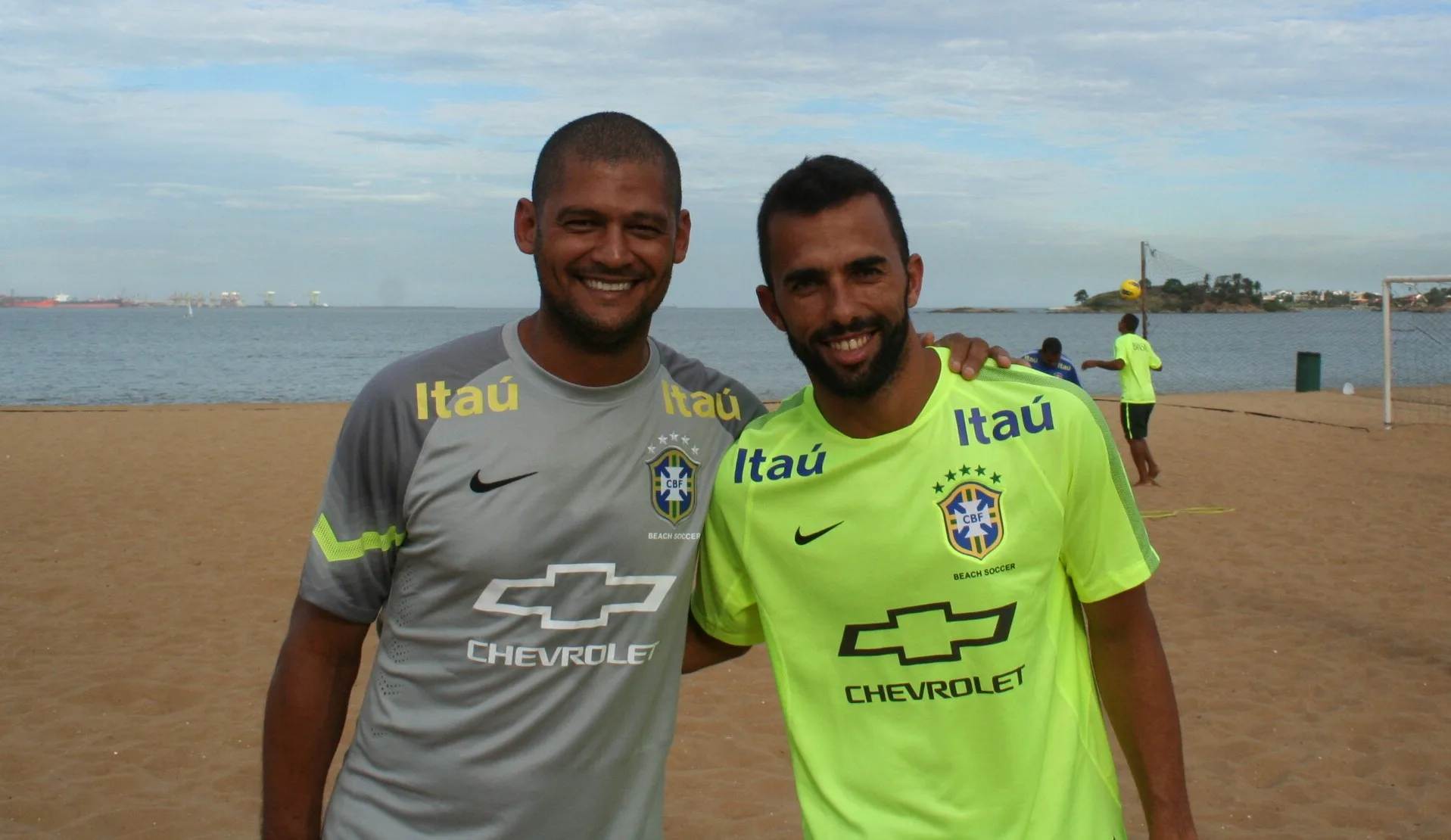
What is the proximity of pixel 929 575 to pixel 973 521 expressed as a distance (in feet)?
0.48

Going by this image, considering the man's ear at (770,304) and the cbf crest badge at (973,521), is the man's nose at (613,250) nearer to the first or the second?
the man's ear at (770,304)

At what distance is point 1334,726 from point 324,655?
5880 millimetres

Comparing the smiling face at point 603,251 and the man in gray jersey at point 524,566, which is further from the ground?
the smiling face at point 603,251

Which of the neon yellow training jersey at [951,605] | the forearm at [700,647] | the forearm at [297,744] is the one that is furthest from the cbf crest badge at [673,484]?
the forearm at [297,744]

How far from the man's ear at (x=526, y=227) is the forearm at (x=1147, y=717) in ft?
4.96

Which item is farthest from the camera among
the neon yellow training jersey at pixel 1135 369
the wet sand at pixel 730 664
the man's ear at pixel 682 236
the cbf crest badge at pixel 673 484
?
the neon yellow training jersey at pixel 1135 369

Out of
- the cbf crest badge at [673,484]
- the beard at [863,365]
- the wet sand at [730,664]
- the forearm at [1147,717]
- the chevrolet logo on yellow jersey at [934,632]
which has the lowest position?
the wet sand at [730,664]

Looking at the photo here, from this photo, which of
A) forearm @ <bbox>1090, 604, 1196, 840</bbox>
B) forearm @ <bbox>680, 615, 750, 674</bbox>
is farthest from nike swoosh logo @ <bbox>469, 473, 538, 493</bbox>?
forearm @ <bbox>1090, 604, 1196, 840</bbox>

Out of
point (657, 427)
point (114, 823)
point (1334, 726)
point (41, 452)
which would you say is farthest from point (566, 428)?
point (41, 452)

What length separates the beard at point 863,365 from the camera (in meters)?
2.39

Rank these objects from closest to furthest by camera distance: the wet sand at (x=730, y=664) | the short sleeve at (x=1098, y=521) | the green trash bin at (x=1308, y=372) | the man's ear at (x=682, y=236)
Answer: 1. the short sleeve at (x=1098, y=521)
2. the man's ear at (x=682, y=236)
3. the wet sand at (x=730, y=664)
4. the green trash bin at (x=1308, y=372)

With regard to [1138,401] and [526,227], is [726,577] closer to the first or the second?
[526,227]

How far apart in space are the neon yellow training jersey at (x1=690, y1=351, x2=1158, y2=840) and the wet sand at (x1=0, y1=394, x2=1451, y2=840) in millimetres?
3094

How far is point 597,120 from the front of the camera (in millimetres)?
2564
